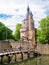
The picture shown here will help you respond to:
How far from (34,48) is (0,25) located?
2253 cm

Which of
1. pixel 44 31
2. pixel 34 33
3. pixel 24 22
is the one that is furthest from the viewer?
pixel 24 22

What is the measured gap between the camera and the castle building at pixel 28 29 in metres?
61.7

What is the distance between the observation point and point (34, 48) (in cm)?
4966

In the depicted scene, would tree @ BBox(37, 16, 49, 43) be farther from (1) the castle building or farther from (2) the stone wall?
Answer: (1) the castle building

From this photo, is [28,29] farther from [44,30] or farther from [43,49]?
[43,49]

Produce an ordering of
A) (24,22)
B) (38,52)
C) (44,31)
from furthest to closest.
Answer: (24,22)
(44,31)
(38,52)

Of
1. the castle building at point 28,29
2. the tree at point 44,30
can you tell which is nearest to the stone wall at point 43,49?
the tree at point 44,30

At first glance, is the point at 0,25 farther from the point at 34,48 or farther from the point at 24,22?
the point at 34,48

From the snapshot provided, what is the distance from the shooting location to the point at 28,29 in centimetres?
6388

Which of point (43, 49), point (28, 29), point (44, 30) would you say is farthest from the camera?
point (28, 29)

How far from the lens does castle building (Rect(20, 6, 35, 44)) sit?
2427 inches

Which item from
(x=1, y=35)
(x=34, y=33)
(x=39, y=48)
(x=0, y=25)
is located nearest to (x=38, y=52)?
(x=39, y=48)

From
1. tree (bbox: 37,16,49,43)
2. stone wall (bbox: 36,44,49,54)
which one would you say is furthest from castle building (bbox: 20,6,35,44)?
stone wall (bbox: 36,44,49,54)

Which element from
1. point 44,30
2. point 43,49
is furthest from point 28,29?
point 43,49
